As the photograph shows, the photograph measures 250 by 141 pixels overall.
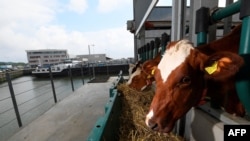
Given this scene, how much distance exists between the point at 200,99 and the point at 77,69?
1735cm

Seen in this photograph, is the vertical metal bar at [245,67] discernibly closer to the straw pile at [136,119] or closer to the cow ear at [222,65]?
the cow ear at [222,65]

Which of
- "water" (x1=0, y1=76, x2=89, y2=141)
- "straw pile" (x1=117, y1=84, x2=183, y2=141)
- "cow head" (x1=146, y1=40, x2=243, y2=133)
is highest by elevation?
"cow head" (x1=146, y1=40, x2=243, y2=133)

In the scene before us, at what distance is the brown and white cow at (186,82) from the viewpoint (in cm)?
78

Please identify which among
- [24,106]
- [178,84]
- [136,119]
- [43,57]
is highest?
[178,84]

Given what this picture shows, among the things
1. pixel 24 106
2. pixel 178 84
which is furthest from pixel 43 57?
pixel 178 84

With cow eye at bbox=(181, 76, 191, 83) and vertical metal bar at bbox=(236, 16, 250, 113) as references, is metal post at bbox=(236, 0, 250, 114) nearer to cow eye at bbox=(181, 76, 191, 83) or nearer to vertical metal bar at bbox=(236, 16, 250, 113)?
vertical metal bar at bbox=(236, 16, 250, 113)

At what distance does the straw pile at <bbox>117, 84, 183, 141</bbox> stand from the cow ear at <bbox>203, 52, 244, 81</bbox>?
2.95 feet

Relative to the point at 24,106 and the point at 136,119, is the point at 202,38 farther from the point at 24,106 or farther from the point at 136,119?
the point at 24,106

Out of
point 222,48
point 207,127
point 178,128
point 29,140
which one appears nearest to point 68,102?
point 29,140

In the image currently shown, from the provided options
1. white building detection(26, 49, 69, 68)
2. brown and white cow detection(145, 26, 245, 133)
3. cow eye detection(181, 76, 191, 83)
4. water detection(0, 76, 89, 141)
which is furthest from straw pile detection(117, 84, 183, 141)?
white building detection(26, 49, 69, 68)

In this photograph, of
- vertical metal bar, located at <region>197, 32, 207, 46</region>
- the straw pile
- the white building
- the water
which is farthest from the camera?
the white building

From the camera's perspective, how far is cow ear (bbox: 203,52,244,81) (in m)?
0.63

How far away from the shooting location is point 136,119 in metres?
1.74

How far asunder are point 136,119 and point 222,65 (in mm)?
1205
